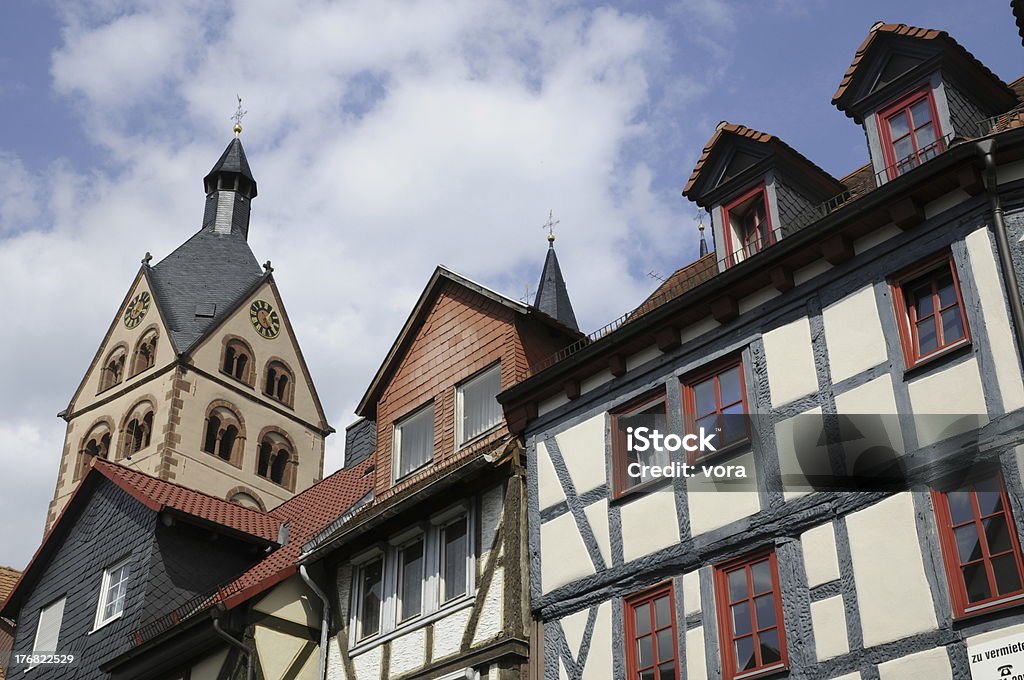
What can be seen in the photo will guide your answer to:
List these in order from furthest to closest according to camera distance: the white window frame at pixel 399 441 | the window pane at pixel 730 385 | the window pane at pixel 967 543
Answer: the white window frame at pixel 399 441 < the window pane at pixel 730 385 < the window pane at pixel 967 543

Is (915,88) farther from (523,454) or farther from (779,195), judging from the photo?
(523,454)

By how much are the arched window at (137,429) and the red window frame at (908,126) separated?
45.8 metres

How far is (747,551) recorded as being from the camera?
1329 centimetres

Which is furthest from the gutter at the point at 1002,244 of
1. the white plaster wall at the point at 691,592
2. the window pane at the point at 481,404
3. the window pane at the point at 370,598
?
the window pane at the point at 370,598

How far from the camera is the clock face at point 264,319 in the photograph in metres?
63.3

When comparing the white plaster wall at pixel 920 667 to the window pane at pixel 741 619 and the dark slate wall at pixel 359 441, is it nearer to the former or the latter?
the window pane at pixel 741 619

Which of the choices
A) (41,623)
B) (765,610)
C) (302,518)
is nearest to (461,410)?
(765,610)

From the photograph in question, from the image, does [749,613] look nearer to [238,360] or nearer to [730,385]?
[730,385]

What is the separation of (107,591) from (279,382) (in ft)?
130

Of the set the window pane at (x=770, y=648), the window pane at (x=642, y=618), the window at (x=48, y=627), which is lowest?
the window pane at (x=770, y=648)

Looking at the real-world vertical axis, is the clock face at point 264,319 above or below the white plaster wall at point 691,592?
above

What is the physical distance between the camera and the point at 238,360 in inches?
2404

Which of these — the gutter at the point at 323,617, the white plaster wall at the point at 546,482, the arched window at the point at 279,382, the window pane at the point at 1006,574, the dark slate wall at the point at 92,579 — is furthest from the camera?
the arched window at the point at 279,382

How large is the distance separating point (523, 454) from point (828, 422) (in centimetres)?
469
